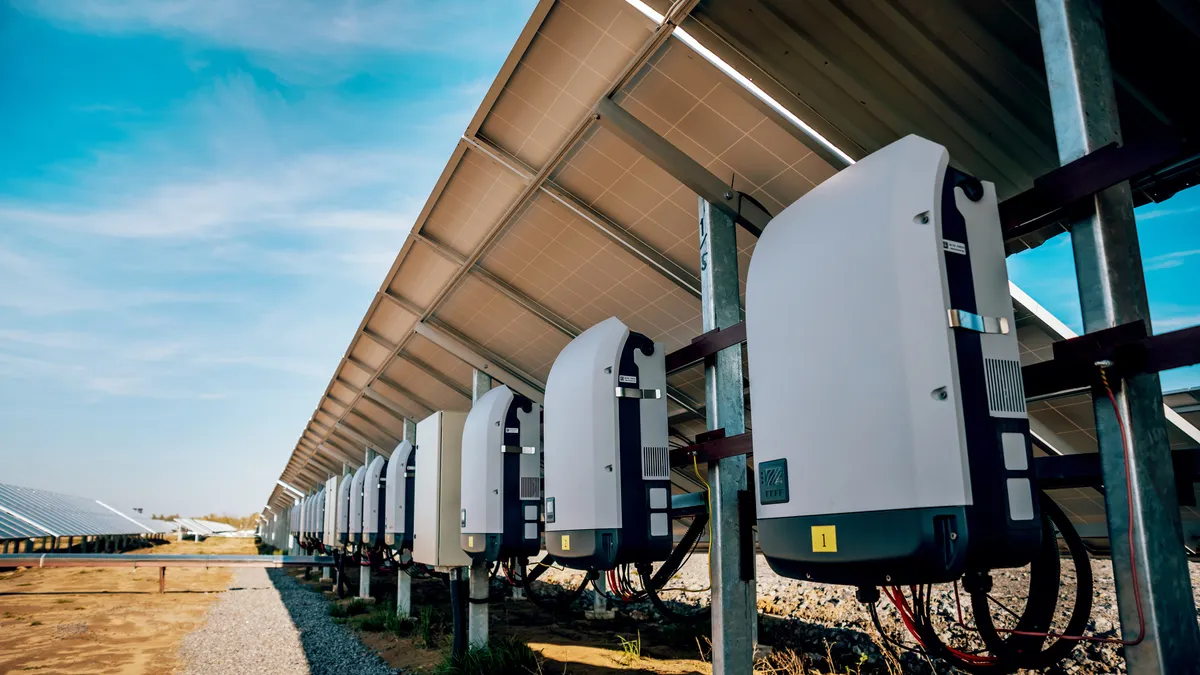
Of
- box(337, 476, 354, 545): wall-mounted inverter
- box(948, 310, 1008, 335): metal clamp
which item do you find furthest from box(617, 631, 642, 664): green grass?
box(337, 476, 354, 545): wall-mounted inverter

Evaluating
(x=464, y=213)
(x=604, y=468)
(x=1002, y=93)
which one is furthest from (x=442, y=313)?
(x=1002, y=93)

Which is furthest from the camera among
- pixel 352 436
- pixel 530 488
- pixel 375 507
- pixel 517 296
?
pixel 352 436

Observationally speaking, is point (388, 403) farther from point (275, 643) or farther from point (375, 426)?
point (275, 643)

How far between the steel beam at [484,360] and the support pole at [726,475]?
13.7 ft

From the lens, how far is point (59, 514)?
25.9 m

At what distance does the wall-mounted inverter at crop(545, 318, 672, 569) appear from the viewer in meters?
4.30

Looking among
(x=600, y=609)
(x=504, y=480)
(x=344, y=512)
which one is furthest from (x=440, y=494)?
(x=344, y=512)

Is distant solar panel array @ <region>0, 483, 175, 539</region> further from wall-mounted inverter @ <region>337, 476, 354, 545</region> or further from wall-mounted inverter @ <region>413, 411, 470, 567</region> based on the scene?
wall-mounted inverter @ <region>413, 411, 470, 567</region>

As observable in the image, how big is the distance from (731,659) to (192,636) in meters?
9.98

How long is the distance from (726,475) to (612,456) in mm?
A: 647

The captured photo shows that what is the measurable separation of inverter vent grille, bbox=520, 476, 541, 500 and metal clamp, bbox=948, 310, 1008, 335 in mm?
4568

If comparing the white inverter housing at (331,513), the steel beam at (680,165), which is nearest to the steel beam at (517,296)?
the steel beam at (680,165)

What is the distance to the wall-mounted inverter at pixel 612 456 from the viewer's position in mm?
4305

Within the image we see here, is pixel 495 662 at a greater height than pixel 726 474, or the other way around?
pixel 726 474
